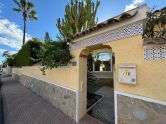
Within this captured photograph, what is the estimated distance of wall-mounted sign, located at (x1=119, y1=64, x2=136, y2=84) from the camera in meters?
3.24

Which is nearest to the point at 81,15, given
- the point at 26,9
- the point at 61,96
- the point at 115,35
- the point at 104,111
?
the point at 61,96

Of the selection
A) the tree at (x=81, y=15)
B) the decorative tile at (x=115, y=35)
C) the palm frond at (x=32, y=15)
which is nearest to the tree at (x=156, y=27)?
the decorative tile at (x=115, y=35)

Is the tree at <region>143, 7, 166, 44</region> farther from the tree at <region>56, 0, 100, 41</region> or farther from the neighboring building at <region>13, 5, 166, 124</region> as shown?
the tree at <region>56, 0, 100, 41</region>

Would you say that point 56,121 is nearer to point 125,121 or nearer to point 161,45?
point 125,121

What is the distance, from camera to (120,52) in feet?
12.0

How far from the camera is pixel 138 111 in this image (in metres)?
3.15

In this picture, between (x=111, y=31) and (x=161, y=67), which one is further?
(x=111, y=31)

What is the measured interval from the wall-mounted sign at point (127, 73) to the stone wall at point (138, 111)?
0.46 meters

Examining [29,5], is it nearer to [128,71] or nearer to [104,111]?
[104,111]

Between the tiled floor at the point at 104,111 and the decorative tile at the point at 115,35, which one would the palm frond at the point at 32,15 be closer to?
the decorative tile at the point at 115,35

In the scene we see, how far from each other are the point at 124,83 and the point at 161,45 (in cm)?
130

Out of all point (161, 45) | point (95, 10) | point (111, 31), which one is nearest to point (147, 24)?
point (161, 45)

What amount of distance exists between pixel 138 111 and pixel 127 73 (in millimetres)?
956

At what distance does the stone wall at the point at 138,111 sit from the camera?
2.76 m
